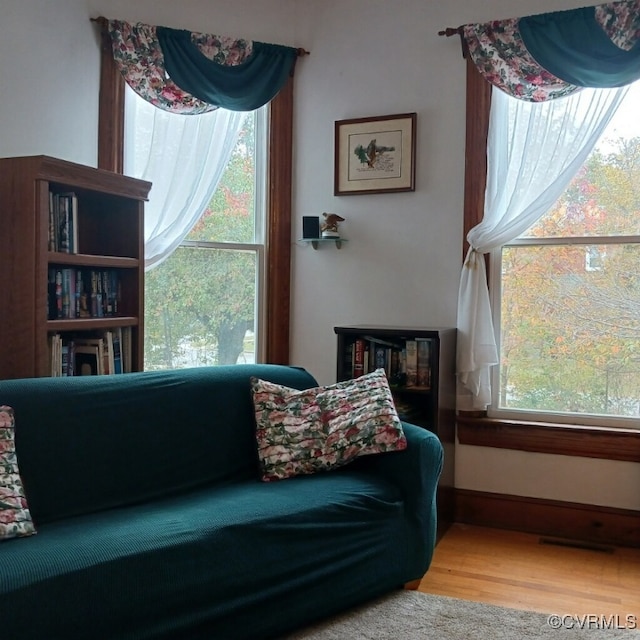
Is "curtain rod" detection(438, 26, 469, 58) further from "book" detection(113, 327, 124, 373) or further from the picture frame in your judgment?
"book" detection(113, 327, 124, 373)

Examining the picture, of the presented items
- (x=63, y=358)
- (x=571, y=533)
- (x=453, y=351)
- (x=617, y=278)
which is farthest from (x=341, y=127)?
(x=571, y=533)

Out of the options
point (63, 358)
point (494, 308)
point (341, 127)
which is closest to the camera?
point (63, 358)

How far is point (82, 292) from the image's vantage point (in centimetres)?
288

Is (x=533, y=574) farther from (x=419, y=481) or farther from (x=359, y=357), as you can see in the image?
(x=359, y=357)

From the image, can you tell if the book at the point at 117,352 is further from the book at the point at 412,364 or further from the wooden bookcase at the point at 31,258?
the book at the point at 412,364

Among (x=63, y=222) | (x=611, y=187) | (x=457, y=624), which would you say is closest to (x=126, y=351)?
(x=63, y=222)

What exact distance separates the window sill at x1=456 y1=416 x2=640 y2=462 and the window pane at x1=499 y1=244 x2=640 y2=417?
0.11 metres

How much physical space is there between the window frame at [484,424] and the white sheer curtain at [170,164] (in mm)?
1298

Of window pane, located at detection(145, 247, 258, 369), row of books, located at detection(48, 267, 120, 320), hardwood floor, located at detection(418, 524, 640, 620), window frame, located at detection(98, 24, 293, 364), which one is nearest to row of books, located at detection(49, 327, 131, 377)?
row of books, located at detection(48, 267, 120, 320)

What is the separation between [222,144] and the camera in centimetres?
360

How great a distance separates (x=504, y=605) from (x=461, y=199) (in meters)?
1.95

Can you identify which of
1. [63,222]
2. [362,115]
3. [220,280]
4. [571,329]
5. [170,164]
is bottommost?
[571,329]

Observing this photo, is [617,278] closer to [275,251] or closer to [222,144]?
[275,251]

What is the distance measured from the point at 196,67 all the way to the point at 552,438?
8.46 feet
